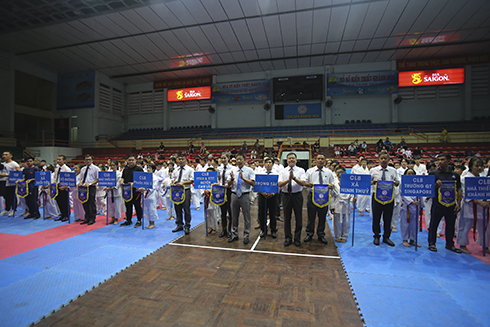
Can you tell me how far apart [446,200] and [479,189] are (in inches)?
25.8

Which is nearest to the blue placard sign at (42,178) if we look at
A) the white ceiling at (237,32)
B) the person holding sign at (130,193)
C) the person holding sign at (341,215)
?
the person holding sign at (130,193)

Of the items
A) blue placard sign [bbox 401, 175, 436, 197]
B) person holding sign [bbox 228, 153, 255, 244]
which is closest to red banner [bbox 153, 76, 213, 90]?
person holding sign [bbox 228, 153, 255, 244]

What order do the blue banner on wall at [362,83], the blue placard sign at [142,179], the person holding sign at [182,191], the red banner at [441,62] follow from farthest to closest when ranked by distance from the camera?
the blue banner on wall at [362,83], the red banner at [441,62], the blue placard sign at [142,179], the person holding sign at [182,191]

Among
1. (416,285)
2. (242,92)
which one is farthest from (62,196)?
(242,92)

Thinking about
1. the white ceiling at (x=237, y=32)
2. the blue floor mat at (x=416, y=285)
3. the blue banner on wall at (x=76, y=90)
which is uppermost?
the white ceiling at (x=237, y=32)

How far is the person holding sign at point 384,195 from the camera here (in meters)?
5.12

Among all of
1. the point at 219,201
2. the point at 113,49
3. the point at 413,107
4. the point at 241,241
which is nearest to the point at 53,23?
the point at 113,49

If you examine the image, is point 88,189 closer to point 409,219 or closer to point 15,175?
point 15,175

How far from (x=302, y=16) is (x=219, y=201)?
14.3m

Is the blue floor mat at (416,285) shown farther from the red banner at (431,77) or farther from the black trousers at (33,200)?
the red banner at (431,77)

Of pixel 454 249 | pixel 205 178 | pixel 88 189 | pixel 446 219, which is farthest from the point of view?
pixel 88 189

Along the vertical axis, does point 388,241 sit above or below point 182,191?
below

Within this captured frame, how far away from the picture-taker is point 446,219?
495 centimetres

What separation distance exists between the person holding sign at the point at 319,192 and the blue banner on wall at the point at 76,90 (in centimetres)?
2514
